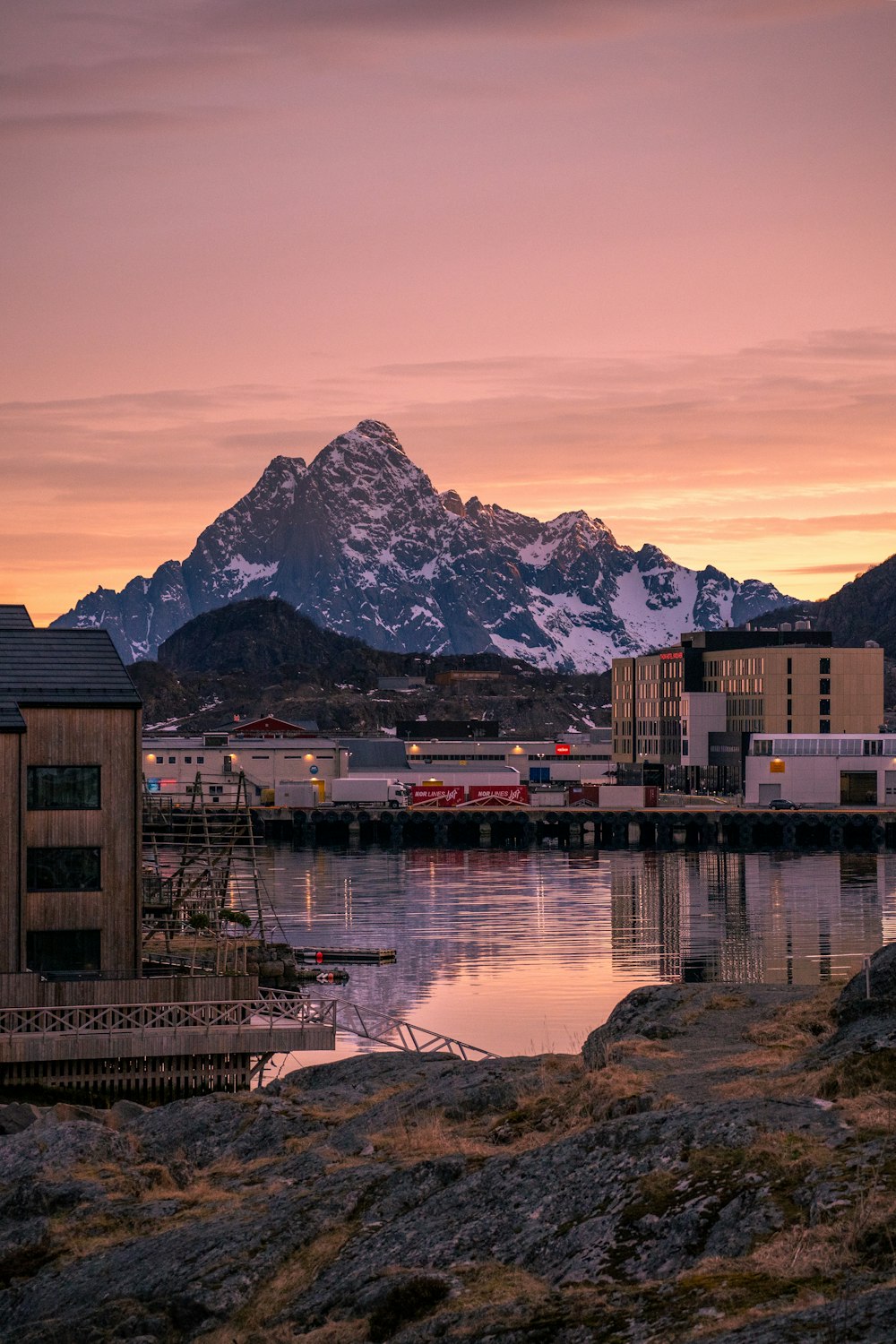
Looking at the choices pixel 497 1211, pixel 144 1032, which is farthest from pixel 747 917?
pixel 497 1211

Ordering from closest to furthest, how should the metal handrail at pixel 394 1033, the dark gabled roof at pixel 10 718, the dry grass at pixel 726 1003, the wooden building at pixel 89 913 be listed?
the dry grass at pixel 726 1003
the wooden building at pixel 89 913
the dark gabled roof at pixel 10 718
the metal handrail at pixel 394 1033

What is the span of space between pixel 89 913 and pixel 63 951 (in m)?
1.33

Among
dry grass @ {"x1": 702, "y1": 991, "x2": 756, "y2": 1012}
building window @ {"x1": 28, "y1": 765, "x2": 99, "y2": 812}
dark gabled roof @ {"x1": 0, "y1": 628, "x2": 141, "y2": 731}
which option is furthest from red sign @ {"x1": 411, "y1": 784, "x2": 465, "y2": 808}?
dry grass @ {"x1": 702, "y1": 991, "x2": 756, "y2": 1012}

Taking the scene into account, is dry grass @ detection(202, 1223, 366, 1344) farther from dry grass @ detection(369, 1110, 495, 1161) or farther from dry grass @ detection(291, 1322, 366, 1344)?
dry grass @ detection(369, 1110, 495, 1161)

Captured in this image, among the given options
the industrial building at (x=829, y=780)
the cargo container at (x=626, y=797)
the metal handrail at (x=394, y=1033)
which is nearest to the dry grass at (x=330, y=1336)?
the metal handrail at (x=394, y=1033)

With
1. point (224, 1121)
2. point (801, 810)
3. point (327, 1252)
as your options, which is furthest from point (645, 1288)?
point (801, 810)

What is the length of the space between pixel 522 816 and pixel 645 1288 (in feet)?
556

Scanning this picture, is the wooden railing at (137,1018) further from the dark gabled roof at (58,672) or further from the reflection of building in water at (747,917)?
the reflection of building in water at (747,917)

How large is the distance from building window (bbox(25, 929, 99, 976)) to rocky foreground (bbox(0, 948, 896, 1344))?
19.1 meters

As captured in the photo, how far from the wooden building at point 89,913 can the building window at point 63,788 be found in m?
0.04

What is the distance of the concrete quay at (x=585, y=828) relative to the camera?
177 meters

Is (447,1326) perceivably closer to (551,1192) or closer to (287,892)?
(551,1192)

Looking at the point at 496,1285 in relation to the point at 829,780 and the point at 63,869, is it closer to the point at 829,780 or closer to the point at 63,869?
the point at 63,869

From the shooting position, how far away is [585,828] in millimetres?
198250
